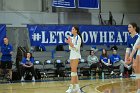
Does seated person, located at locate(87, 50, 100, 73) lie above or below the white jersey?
below

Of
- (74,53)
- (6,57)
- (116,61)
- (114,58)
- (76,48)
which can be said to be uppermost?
(76,48)

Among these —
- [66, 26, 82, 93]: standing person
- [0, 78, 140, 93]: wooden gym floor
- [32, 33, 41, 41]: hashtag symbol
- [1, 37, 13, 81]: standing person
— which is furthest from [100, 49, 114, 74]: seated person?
[66, 26, 82, 93]: standing person

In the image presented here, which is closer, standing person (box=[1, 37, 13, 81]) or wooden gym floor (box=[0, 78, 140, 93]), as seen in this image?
wooden gym floor (box=[0, 78, 140, 93])

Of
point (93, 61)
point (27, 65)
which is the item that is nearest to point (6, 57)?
point (27, 65)

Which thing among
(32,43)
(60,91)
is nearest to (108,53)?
(32,43)

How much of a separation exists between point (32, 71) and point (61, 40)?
2.78 meters

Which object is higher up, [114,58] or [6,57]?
[6,57]

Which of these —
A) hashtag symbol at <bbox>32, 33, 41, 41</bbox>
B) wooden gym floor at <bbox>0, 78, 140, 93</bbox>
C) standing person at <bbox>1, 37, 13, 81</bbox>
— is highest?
hashtag symbol at <bbox>32, 33, 41, 41</bbox>

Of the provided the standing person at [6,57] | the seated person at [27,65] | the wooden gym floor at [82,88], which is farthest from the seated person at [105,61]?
the standing person at [6,57]

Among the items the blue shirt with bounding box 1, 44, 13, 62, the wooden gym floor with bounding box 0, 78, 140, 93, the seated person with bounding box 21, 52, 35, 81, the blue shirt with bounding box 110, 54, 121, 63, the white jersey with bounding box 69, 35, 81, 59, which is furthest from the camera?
the blue shirt with bounding box 110, 54, 121, 63

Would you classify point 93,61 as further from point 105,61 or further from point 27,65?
point 27,65

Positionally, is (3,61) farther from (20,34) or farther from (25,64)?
(20,34)

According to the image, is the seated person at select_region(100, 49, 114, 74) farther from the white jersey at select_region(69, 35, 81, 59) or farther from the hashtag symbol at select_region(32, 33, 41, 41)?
the white jersey at select_region(69, 35, 81, 59)

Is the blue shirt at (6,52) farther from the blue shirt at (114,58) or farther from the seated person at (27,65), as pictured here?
the blue shirt at (114,58)
